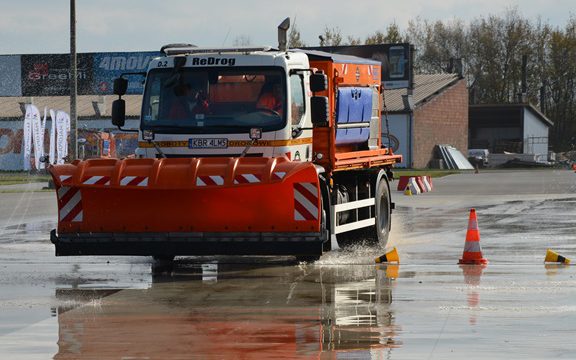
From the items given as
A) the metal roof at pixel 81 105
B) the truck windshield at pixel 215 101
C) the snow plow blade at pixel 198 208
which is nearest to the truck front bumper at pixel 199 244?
the snow plow blade at pixel 198 208

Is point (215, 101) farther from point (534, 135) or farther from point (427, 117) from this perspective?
point (534, 135)

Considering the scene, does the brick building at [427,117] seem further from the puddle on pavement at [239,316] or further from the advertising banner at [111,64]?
the puddle on pavement at [239,316]

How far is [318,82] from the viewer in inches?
645

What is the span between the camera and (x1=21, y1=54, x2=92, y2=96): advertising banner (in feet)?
258

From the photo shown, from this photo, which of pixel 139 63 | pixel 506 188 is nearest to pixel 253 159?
pixel 506 188

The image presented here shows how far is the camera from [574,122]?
117 m

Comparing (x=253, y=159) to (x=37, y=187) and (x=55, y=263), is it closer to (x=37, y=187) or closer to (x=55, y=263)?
(x=55, y=263)

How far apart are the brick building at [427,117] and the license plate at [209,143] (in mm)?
59537

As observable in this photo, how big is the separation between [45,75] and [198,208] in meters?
65.7

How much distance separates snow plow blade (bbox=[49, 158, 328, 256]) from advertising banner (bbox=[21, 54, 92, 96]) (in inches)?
2525

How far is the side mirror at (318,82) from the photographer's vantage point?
1636 cm

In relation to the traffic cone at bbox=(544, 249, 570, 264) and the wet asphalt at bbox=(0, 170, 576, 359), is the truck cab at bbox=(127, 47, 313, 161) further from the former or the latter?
the traffic cone at bbox=(544, 249, 570, 264)

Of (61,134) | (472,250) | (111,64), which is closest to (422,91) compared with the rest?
(111,64)

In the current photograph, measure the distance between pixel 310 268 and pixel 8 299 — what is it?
447cm
